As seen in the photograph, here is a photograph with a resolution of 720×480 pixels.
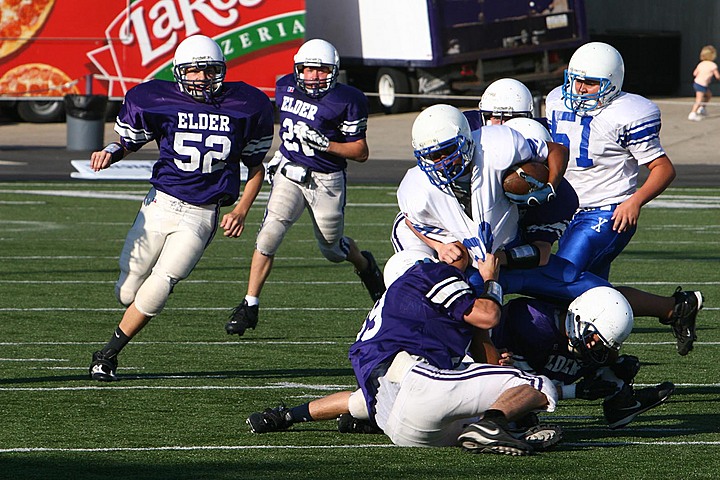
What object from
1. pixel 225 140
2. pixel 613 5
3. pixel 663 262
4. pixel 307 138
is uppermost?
pixel 225 140

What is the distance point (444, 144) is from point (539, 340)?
3.26ft

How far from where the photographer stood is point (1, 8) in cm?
2161

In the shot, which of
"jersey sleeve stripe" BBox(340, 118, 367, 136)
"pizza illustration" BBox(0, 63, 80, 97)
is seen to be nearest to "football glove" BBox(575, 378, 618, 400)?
"jersey sleeve stripe" BBox(340, 118, 367, 136)

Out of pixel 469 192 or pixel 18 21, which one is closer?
pixel 469 192

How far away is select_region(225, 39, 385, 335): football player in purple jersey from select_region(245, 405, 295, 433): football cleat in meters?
3.09

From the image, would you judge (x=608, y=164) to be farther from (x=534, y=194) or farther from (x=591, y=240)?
(x=534, y=194)

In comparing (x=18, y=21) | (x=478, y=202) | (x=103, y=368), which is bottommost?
(x=18, y=21)

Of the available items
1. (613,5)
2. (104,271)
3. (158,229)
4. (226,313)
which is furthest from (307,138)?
(613,5)

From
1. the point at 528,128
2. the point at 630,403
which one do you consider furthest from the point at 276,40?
the point at 630,403

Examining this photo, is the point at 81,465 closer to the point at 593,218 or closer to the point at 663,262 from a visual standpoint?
the point at 593,218

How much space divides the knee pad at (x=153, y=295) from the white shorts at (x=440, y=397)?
5.77ft

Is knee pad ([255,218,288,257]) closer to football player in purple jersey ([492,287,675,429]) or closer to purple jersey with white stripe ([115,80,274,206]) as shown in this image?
purple jersey with white stripe ([115,80,274,206])

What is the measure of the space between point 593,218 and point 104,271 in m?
4.74

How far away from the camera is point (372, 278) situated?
888 centimetres
